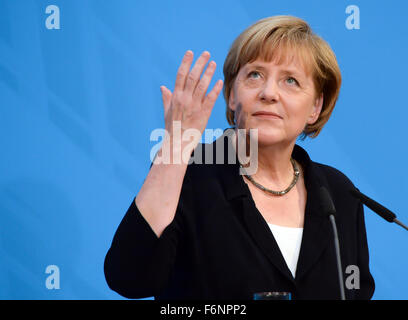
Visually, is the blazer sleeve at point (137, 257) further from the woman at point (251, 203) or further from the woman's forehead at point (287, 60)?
the woman's forehead at point (287, 60)

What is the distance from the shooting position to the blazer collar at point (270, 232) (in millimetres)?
1414

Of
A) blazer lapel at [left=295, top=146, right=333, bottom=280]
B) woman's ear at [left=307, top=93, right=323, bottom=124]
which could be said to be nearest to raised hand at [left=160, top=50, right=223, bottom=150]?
blazer lapel at [left=295, top=146, right=333, bottom=280]

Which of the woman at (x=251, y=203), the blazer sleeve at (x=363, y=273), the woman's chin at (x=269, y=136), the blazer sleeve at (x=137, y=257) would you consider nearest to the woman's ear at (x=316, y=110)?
the woman at (x=251, y=203)

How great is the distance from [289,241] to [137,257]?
45 cm

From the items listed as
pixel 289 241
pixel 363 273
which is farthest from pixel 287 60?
pixel 363 273

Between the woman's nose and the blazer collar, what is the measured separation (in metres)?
0.21

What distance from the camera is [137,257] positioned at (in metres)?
1.25

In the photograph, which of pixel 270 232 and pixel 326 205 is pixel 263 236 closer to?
pixel 270 232

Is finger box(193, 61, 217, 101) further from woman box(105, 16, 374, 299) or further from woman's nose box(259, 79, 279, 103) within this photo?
woman's nose box(259, 79, 279, 103)

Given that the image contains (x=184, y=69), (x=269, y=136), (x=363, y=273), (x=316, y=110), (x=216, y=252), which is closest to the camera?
(x=184, y=69)

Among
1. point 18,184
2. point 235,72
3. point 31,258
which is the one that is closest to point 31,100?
point 18,184

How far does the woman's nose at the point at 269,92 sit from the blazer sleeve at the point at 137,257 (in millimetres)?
447

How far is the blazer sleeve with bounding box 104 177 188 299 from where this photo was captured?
125 cm
